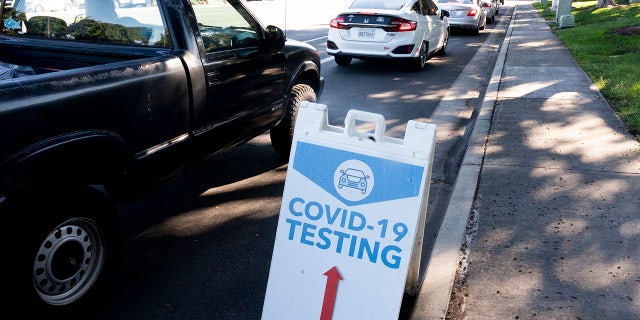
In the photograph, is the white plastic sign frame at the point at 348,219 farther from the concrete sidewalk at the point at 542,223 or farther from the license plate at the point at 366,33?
the license plate at the point at 366,33

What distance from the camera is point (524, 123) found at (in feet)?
23.1

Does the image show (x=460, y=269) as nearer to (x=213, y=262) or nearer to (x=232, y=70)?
(x=213, y=262)

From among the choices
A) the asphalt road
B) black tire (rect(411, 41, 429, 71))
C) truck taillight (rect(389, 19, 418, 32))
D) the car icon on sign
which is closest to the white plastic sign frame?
the car icon on sign

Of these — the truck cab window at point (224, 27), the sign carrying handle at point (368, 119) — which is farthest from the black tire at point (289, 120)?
the sign carrying handle at point (368, 119)

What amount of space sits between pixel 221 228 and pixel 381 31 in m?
7.58

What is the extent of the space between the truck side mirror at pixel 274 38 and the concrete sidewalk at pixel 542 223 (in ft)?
6.85

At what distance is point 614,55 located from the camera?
39.8ft

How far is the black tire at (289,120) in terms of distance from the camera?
5.70m

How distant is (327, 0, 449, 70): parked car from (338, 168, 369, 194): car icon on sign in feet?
29.0

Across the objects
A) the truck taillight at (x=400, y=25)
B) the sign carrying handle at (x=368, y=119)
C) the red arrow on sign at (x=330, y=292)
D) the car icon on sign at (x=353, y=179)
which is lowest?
the red arrow on sign at (x=330, y=292)

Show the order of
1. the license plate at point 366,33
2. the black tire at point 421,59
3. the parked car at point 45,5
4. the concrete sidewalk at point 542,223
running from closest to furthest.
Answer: the concrete sidewalk at point 542,223
the parked car at point 45,5
the license plate at point 366,33
the black tire at point 421,59

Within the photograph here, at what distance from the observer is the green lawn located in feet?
25.5

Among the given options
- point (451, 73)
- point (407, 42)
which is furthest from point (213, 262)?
point (451, 73)

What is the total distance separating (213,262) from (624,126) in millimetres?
5190
